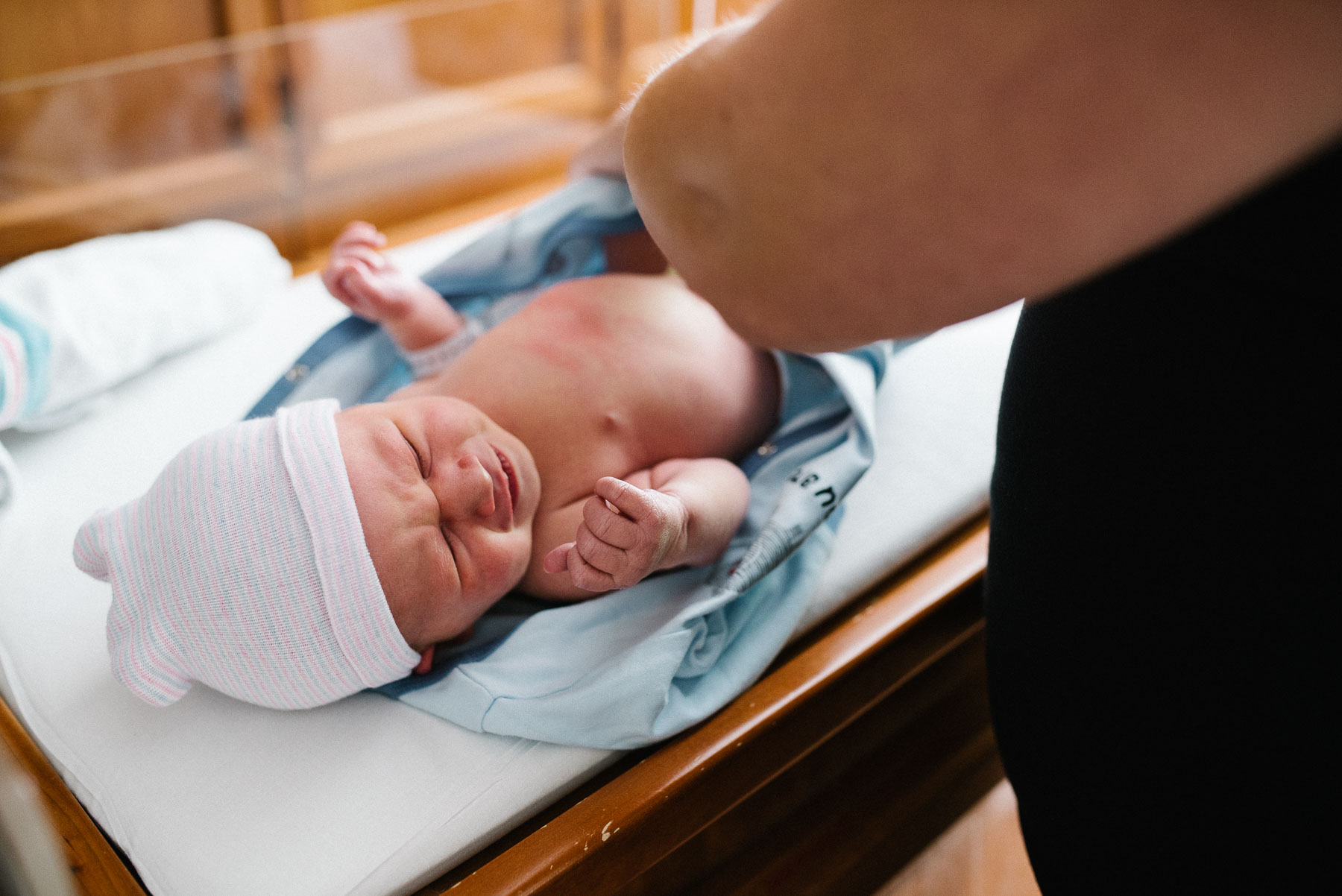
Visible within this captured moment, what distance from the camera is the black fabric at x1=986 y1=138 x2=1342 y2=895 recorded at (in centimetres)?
41

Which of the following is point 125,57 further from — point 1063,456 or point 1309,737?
point 1309,737

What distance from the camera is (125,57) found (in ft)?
5.15

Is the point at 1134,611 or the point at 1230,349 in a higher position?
the point at 1230,349

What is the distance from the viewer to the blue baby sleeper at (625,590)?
71 centimetres

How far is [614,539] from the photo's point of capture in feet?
2.30

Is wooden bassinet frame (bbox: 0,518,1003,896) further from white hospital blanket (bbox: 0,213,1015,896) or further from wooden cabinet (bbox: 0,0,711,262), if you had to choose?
wooden cabinet (bbox: 0,0,711,262)

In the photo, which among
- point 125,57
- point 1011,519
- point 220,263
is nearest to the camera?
point 1011,519

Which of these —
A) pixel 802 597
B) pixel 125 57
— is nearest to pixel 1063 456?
pixel 802 597

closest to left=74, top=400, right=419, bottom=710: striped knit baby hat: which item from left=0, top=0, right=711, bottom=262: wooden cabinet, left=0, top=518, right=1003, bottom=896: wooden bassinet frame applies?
left=0, top=518, right=1003, bottom=896: wooden bassinet frame

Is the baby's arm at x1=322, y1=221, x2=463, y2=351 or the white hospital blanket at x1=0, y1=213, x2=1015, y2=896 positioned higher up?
the baby's arm at x1=322, y1=221, x2=463, y2=351

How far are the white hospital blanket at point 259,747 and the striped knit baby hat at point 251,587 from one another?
0.04 meters

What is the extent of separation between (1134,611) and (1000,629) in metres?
0.12

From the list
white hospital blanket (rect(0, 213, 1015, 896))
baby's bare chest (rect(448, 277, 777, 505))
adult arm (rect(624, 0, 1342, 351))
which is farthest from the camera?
baby's bare chest (rect(448, 277, 777, 505))

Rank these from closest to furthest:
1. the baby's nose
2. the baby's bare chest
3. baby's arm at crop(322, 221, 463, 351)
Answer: the baby's nose
the baby's bare chest
baby's arm at crop(322, 221, 463, 351)
